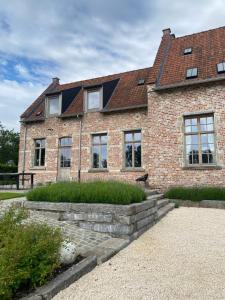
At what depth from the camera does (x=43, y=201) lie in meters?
6.59

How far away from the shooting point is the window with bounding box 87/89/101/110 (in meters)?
14.9

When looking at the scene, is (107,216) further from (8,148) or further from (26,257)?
(8,148)

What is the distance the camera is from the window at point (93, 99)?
48.9 ft

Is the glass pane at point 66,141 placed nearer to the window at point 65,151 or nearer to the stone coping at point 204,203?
the window at point 65,151

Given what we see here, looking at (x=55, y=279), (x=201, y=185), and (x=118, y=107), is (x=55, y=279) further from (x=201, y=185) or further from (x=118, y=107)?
(x=118, y=107)

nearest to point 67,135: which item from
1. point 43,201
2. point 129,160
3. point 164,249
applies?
point 129,160

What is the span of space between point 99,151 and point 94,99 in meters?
3.02

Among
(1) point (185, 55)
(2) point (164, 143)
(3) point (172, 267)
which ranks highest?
(1) point (185, 55)

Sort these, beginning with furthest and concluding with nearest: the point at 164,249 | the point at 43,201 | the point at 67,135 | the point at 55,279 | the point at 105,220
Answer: the point at 67,135
the point at 43,201
the point at 105,220
the point at 164,249
the point at 55,279

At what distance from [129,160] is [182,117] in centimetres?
356

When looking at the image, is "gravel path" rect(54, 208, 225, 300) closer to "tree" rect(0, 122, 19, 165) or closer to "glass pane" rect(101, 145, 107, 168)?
"glass pane" rect(101, 145, 107, 168)

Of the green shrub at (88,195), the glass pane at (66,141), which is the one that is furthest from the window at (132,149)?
the green shrub at (88,195)

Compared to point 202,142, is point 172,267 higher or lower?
lower

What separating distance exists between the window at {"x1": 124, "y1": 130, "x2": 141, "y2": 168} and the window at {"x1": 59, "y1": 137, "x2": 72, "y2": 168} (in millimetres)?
3470
